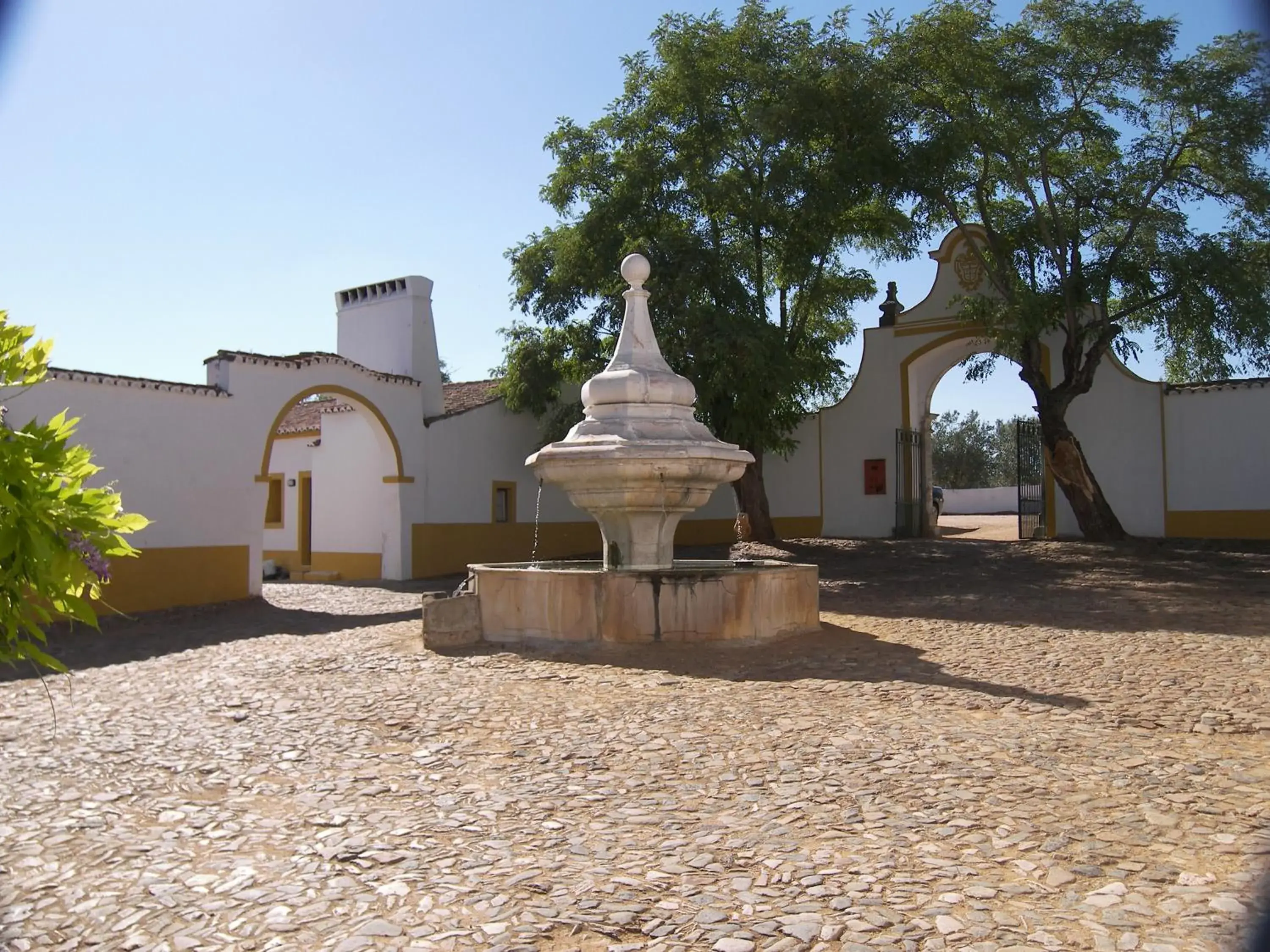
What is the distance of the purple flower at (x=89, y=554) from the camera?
2428mm

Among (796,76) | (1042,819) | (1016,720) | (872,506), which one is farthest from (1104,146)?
(1042,819)

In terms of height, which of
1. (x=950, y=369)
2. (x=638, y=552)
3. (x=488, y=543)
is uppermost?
(x=950, y=369)

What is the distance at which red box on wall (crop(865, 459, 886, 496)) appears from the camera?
818 inches

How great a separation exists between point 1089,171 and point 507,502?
38.1 feet

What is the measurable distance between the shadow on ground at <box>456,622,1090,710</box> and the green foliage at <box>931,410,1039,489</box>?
1550 inches

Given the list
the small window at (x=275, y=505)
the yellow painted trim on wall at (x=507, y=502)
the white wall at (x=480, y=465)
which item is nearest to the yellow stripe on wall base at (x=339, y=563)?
the small window at (x=275, y=505)

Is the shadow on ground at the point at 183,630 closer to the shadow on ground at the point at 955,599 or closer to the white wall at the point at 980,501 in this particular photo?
the shadow on ground at the point at 955,599

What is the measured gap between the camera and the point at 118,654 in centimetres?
996

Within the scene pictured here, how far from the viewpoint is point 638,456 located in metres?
8.47

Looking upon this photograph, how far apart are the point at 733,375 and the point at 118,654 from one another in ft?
29.0

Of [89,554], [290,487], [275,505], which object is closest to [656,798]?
[89,554]

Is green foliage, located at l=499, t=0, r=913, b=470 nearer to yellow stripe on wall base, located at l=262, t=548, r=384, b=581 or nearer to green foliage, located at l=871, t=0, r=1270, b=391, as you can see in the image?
green foliage, located at l=871, t=0, r=1270, b=391

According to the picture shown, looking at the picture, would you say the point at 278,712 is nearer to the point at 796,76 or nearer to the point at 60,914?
the point at 60,914

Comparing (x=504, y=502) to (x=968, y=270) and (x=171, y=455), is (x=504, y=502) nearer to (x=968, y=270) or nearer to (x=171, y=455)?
(x=171, y=455)
